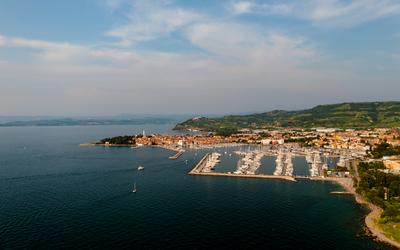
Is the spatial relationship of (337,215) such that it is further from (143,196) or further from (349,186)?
(143,196)

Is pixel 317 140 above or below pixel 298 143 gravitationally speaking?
above

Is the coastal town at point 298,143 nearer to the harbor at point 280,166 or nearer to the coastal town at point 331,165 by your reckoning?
the coastal town at point 331,165

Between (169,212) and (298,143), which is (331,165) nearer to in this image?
(298,143)

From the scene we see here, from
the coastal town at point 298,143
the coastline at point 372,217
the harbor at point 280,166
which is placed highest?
the coastal town at point 298,143

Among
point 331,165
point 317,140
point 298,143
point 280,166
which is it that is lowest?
point 331,165

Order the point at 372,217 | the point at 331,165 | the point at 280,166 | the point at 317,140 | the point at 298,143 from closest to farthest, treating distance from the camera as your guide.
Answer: the point at 372,217, the point at 280,166, the point at 331,165, the point at 317,140, the point at 298,143

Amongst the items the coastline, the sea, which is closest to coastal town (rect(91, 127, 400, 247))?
the coastline

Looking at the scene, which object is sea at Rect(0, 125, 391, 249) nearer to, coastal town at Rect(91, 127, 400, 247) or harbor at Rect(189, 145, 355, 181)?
coastal town at Rect(91, 127, 400, 247)

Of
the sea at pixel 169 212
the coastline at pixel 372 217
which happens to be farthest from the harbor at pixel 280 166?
the coastline at pixel 372 217

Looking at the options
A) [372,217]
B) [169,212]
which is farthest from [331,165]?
[169,212]
